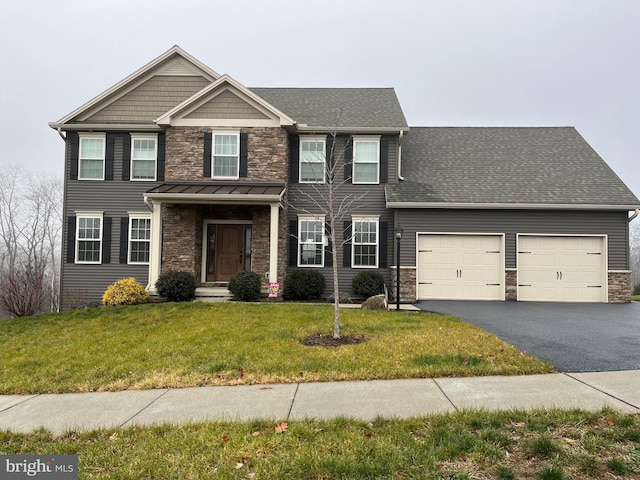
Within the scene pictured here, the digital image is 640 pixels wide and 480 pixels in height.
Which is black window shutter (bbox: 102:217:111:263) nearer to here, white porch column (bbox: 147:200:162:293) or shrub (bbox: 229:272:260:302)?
white porch column (bbox: 147:200:162:293)

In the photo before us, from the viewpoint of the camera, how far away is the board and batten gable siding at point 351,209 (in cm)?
1438

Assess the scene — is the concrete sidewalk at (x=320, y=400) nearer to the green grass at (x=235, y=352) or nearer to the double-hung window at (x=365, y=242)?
the green grass at (x=235, y=352)

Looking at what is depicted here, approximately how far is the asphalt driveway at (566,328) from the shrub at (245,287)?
526cm

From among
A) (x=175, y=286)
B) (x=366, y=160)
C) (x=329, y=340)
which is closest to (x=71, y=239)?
(x=175, y=286)

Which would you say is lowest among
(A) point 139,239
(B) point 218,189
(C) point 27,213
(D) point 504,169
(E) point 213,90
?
(A) point 139,239

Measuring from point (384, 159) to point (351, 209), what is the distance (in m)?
2.24

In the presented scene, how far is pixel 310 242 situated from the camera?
14.6 metres

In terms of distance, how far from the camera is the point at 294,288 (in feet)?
45.0

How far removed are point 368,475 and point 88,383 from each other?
4.25 metres

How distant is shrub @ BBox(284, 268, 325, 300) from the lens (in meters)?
13.7

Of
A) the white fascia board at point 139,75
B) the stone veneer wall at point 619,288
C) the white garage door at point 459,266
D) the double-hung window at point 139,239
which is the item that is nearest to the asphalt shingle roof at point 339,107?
the white fascia board at point 139,75

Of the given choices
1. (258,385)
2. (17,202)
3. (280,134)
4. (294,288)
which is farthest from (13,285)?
(17,202)

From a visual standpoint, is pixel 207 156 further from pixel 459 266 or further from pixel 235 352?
pixel 459 266

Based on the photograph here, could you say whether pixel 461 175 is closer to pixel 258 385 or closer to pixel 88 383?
pixel 258 385
